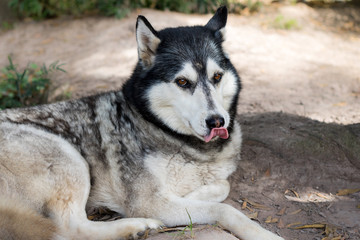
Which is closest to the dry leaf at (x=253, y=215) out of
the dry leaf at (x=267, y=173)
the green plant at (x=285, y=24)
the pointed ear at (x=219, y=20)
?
Answer: the dry leaf at (x=267, y=173)

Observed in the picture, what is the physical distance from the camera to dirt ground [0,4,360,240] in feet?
12.3

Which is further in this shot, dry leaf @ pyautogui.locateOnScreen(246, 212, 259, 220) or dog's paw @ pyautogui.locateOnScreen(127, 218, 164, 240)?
dry leaf @ pyautogui.locateOnScreen(246, 212, 259, 220)

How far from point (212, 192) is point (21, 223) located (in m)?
1.77

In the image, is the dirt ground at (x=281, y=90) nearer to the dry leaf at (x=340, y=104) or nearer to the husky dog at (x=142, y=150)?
the dry leaf at (x=340, y=104)

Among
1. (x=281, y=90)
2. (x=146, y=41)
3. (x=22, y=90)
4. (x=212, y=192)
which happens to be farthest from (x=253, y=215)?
(x=22, y=90)

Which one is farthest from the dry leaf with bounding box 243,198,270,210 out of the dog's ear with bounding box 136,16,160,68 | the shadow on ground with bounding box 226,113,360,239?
the dog's ear with bounding box 136,16,160,68

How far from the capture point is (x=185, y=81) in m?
3.46

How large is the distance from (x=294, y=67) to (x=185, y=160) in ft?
16.2

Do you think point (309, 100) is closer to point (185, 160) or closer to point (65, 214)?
Answer: point (185, 160)

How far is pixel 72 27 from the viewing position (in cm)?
1005

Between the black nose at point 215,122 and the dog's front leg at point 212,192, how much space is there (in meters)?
0.77

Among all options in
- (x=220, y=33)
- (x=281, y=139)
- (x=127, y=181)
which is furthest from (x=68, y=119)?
(x=281, y=139)

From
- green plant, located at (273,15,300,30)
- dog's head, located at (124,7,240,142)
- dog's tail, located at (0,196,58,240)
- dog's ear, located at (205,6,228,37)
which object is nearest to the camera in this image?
dog's tail, located at (0,196,58,240)

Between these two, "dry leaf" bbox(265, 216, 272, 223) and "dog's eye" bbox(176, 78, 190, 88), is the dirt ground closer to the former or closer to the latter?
"dry leaf" bbox(265, 216, 272, 223)
